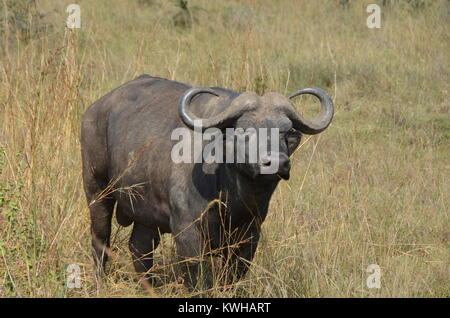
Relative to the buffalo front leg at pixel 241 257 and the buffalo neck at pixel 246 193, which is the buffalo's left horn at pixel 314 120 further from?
the buffalo front leg at pixel 241 257

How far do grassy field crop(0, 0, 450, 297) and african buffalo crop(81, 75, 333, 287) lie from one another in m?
0.20

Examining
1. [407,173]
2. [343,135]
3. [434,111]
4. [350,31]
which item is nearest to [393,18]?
[350,31]

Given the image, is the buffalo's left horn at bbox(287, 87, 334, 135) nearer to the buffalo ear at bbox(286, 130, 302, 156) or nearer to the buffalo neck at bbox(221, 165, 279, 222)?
the buffalo ear at bbox(286, 130, 302, 156)

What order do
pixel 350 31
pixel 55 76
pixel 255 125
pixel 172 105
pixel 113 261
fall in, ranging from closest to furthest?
1. pixel 255 125
2. pixel 172 105
3. pixel 113 261
4. pixel 55 76
5. pixel 350 31

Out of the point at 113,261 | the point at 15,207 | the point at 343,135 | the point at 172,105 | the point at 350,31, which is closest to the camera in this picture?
the point at 15,207

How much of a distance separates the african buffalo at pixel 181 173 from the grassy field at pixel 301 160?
200mm

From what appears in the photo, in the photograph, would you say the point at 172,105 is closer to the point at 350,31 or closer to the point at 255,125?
the point at 255,125

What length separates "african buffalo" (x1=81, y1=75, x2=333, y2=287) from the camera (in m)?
4.80

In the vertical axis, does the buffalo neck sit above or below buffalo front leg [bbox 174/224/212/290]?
above

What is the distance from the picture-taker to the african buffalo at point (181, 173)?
15.8 feet

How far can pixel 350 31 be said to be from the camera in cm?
1264

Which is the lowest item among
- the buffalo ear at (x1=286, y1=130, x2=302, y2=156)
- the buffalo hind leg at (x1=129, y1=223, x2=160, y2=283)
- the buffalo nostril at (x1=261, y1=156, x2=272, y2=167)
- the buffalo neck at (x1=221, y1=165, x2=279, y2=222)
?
the buffalo hind leg at (x1=129, y1=223, x2=160, y2=283)

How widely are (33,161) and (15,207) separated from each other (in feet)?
1.90

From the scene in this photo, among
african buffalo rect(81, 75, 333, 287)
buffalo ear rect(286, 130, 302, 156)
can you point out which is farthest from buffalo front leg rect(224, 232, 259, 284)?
buffalo ear rect(286, 130, 302, 156)
